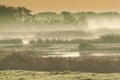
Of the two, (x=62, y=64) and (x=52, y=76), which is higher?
(x=62, y=64)

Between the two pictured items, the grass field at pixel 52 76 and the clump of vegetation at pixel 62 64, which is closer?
the grass field at pixel 52 76

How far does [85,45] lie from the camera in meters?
81.2

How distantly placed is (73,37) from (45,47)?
8.37 m

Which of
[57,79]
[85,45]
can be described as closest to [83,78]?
[57,79]

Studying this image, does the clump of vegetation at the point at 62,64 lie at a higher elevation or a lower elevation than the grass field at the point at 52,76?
higher

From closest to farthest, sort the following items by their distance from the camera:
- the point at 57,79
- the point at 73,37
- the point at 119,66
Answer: the point at 57,79 < the point at 119,66 < the point at 73,37

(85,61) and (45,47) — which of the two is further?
(45,47)

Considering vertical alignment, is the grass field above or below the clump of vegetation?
below

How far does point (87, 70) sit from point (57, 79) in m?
10.8

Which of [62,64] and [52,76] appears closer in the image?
[52,76]

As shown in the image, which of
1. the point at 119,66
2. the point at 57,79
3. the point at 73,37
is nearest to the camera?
the point at 57,79

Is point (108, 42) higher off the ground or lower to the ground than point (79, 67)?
higher

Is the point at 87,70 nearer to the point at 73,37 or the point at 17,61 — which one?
the point at 17,61

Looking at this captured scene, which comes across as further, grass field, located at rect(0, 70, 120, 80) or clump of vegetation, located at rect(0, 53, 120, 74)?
clump of vegetation, located at rect(0, 53, 120, 74)
